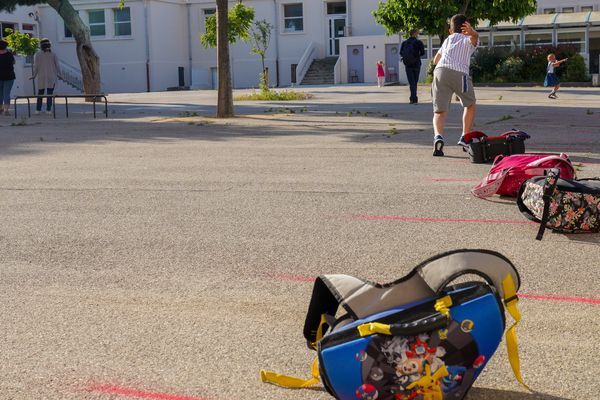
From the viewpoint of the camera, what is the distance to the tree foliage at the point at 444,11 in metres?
40.2

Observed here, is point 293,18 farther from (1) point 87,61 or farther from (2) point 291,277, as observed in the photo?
(2) point 291,277

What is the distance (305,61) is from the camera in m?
56.1

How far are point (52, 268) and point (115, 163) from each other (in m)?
6.11

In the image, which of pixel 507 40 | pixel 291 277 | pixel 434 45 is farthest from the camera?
pixel 434 45

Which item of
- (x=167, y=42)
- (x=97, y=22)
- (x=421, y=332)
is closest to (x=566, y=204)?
(x=421, y=332)

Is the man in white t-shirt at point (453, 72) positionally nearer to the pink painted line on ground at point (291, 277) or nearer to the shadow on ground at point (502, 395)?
the pink painted line on ground at point (291, 277)

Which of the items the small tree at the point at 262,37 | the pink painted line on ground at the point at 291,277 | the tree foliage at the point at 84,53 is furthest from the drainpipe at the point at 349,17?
the pink painted line on ground at the point at 291,277

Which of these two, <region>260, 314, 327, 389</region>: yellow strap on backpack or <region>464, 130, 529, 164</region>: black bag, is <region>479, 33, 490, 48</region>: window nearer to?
<region>464, 130, 529, 164</region>: black bag

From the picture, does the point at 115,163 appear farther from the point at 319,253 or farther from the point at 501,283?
the point at 501,283

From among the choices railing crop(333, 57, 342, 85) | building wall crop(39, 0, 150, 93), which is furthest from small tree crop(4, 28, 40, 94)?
railing crop(333, 57, 342, 85)

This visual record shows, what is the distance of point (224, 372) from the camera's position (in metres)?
4.21

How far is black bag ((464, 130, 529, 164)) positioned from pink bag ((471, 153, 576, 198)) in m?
2.22

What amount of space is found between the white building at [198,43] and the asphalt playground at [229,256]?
41.8 meters

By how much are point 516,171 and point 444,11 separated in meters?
33.0
